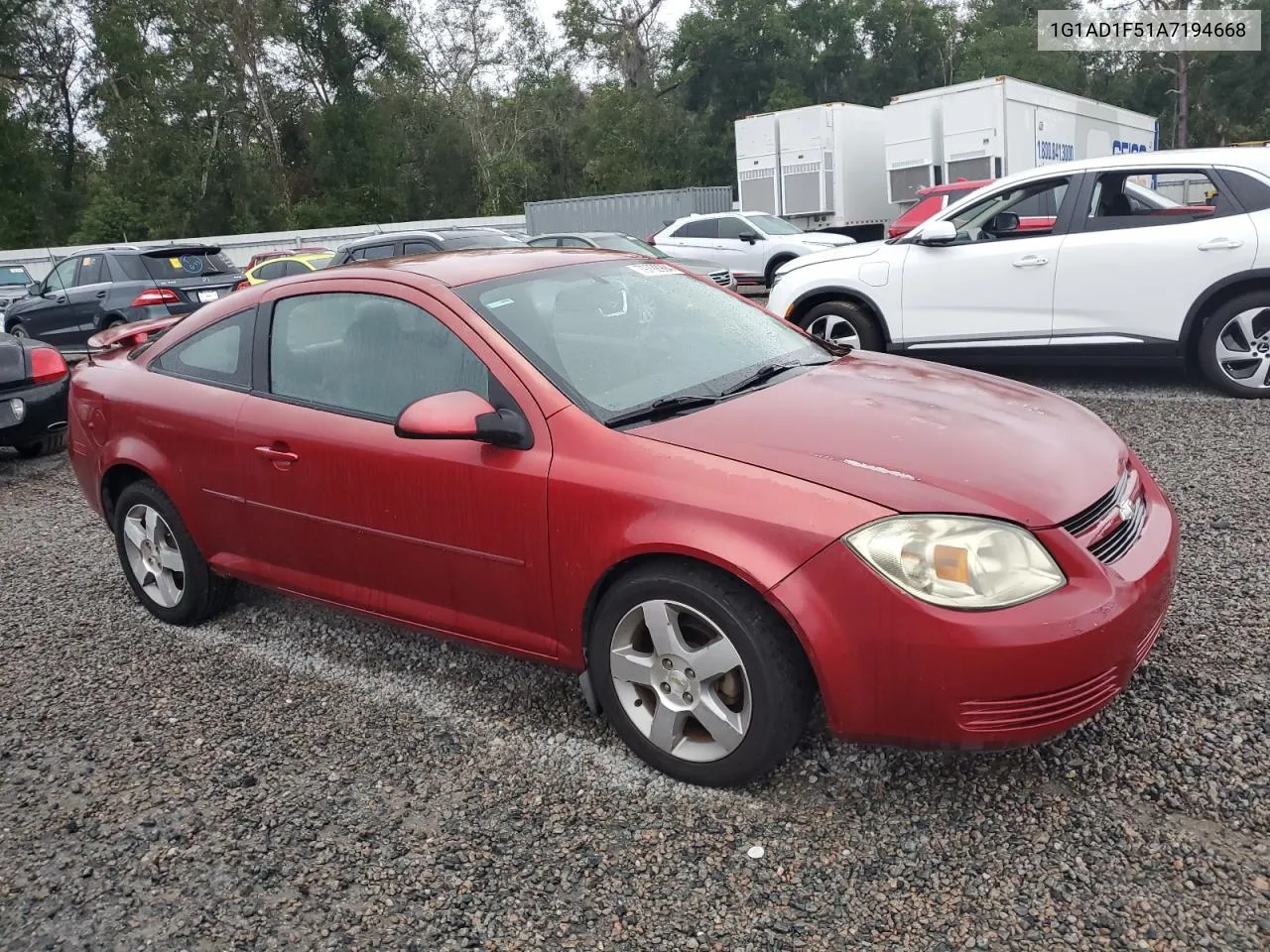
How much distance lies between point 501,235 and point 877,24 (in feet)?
149

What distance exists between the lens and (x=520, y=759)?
10.3 feet

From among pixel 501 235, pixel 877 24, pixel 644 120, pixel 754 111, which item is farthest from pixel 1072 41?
pixel 501 235

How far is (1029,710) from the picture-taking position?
2512mm

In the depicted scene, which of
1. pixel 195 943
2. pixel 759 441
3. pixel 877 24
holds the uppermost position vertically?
pixel 877 24

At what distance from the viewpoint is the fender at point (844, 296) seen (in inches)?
310

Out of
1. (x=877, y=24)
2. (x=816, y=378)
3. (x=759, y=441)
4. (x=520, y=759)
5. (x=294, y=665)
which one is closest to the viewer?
(x=759, y=441)

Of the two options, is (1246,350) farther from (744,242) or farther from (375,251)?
A: (744,242)

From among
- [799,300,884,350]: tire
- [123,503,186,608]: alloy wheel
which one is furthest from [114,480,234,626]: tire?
[799,300,884,350]: tire

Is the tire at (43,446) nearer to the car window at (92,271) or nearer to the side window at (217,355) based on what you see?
the side window at (217,355)

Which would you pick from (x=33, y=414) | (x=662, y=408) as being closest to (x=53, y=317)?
(x=33, y=414)

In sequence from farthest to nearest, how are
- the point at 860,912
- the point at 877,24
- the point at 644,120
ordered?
the point at 877,24 < the point at 644,120 < the point at 860,912

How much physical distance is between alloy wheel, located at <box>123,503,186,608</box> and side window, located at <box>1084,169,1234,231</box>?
6020mm

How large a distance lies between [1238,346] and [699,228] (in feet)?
41.7

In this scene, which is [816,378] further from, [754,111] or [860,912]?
[754,111]
